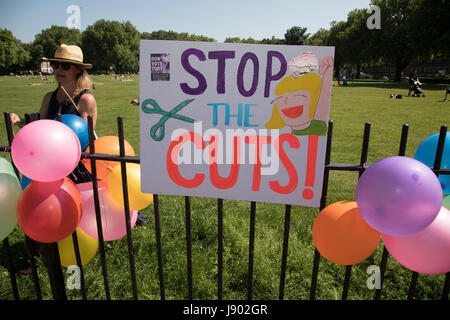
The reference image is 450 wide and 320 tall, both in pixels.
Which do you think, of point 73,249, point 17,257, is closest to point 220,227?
point 73,249

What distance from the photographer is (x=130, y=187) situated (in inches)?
73.7

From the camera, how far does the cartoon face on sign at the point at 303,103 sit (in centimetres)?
134

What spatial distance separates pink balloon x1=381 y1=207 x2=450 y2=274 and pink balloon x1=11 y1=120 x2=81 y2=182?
5.60 ft

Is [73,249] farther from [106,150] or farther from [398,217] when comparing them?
[398,217]

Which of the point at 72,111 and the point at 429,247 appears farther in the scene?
the point at 72,111

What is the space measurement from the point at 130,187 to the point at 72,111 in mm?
1546

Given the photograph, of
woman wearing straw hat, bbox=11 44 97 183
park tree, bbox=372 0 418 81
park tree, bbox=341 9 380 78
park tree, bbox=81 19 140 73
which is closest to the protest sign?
woman wearing straw hat, bbox=11 44 97 183

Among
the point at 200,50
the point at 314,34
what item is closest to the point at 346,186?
the point at 200,50

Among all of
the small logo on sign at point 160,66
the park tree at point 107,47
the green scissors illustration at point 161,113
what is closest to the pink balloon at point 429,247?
the green scissors illustration at point 161,113

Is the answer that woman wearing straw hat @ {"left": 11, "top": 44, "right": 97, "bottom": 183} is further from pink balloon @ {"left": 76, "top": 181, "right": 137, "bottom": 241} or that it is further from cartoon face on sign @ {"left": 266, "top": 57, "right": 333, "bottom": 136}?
cartoon face on sign @ {"left": 266, "top": 57, "right": 333, "bottom": 136}

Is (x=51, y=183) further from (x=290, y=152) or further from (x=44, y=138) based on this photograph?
(x=290, y=152)

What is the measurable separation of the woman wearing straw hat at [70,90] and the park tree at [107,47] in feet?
268
